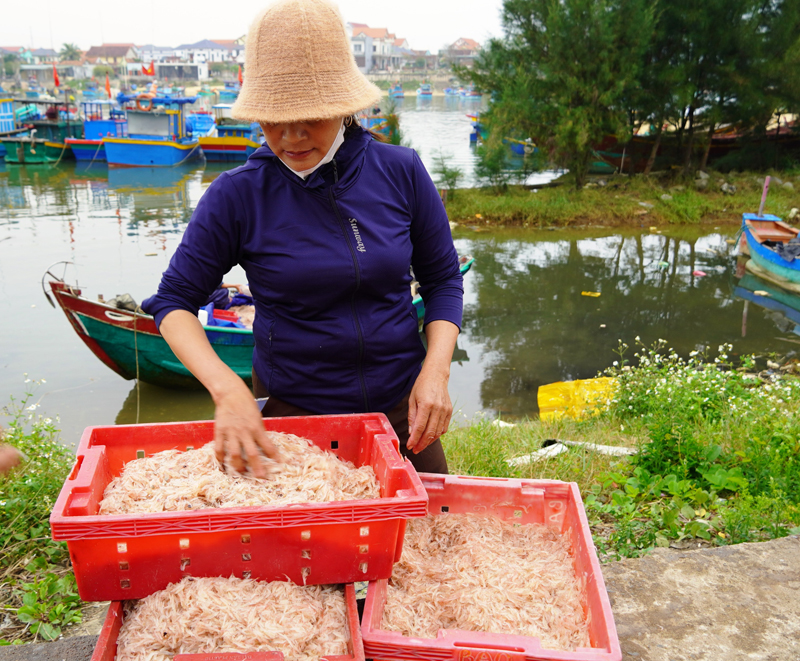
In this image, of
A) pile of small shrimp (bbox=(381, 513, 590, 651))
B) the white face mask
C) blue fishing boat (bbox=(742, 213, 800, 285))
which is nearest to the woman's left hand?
pile of small shrimp (bbox=(381, 513, 590, 651))

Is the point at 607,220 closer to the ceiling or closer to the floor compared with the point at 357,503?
closer to the floor

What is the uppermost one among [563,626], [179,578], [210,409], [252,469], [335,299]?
[335,299]

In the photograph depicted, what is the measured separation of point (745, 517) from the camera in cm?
280

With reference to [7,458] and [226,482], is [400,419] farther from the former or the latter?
[7,458]

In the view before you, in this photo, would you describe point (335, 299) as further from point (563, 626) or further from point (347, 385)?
point (563, 626)

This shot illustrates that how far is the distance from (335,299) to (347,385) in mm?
278

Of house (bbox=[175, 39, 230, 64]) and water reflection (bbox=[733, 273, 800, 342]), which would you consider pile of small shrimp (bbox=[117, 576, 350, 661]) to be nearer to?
water reflection (bbox=[733, 273, 800, 342])

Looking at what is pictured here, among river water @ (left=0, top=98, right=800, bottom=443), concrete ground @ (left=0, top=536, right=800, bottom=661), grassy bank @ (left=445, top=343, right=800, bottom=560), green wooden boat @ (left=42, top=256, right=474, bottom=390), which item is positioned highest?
concrete ground @ (left=0, top=536, right=800, bottom=661)

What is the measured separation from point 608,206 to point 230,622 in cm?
1633

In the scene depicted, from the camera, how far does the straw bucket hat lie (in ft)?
5.04

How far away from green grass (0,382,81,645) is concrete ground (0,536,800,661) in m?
0.12

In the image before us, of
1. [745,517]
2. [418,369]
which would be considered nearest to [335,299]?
[418,369]

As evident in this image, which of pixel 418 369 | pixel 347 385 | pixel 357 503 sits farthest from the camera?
pixel 418 369

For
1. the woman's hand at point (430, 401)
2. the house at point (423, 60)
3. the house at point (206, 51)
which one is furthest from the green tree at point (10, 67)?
the woman's hand at point (430, 401)
